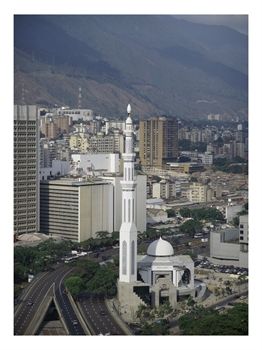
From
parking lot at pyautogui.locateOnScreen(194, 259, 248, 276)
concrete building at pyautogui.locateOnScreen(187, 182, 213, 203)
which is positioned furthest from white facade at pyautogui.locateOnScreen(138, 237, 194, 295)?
concrete building at pyautogui.locateOnScreen(187, 182, 213, 203)

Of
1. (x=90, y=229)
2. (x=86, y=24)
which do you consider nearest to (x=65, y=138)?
(x=86, y=24)

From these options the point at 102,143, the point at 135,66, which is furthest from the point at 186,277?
the point at 135,66

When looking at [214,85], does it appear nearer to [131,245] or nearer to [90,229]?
[90,229]

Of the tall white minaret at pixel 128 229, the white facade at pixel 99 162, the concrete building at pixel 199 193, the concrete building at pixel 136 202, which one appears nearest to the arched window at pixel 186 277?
the tall white minaret at pixel 128 229

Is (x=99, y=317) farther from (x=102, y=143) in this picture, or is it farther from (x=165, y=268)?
(x=102, y=143)

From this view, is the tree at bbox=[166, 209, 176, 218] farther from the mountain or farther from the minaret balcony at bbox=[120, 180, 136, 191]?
the minaret balcony at bbox=[120, 180, 136, 191]

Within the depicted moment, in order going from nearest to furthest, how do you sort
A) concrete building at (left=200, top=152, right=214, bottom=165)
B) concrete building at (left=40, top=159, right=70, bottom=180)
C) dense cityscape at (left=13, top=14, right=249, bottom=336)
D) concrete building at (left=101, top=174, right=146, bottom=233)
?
dense cityscape at (left=13, top=14, right=249, bottom=336), concrete building at (left=101, top=174, right=146, bottom=233), concrete building at (left=40, top=159, right=70, bottom=180), concrete building at (left=200, top=152, right=214, bottom=165)

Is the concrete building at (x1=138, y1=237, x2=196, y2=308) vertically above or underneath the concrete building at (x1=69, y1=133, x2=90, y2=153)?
underneath
